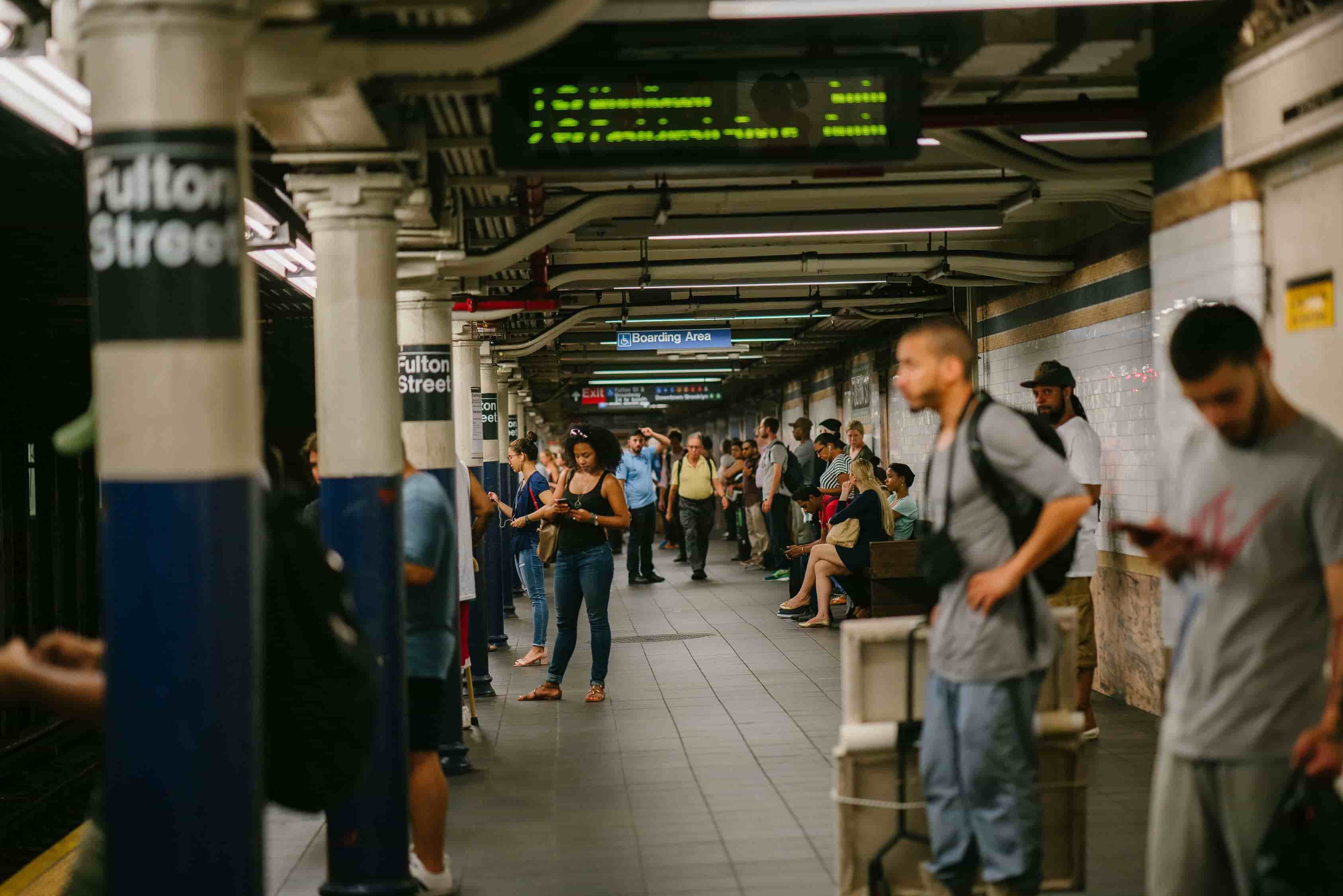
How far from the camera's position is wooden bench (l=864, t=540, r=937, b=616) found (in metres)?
10.5

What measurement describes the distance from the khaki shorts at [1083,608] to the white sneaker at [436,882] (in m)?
3.62

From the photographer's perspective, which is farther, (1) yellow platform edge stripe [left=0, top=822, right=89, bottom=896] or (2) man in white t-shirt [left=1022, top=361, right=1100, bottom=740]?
(2) man in white t-shirt [left=1022, top=361, right=1100, bottom=740]

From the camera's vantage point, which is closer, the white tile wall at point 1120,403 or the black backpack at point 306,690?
the black backpack at point 306,690

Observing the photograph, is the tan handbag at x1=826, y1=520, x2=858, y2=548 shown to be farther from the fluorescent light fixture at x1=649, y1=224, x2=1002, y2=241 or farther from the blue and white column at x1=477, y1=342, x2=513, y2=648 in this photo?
the fluorescent light fixture at x1=649, y1=224, x2=1002, y2=241

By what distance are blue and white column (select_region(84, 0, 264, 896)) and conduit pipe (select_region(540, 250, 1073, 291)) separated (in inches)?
307

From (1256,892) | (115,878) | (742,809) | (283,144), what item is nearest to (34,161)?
(283,144)

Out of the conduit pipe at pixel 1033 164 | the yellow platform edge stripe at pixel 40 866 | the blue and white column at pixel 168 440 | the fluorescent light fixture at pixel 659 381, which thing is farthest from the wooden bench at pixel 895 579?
the fluorescent light fixture at pixel 659 381

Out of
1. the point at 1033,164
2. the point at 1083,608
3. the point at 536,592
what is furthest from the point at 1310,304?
the point at 536,592

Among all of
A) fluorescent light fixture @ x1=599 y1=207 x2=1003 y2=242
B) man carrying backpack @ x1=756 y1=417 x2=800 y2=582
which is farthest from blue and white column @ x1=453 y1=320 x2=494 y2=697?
man carrying backpack @ x1=756 y1=417 x2=800 y2=582

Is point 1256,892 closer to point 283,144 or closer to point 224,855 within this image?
point 224,855

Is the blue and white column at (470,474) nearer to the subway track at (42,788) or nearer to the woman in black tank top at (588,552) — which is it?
the woman in black tank top at (588,552)

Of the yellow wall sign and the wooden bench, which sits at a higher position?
the yellow wall sign

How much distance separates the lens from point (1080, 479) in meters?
7.04

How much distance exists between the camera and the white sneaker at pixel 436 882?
4953mm
